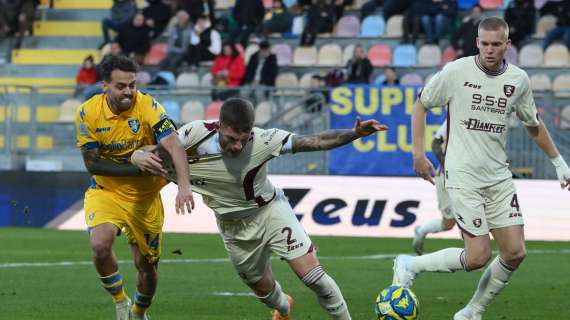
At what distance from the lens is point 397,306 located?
869 cm

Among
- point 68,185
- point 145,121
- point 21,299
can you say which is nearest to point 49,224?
point 68,185

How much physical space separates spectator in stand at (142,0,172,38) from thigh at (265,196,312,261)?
67.2ft

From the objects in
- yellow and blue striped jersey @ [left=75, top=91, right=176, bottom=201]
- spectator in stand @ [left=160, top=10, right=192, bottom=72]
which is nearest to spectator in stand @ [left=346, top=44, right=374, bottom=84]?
spectator in stand @ [left=160, top=10, right=192, bottom=72]

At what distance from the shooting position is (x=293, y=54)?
27.2 m

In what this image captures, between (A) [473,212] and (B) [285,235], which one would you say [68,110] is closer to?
(A) [473,212]

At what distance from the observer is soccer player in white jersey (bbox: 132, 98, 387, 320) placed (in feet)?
27.1

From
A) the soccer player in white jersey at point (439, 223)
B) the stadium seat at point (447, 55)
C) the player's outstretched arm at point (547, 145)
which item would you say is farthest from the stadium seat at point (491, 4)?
the player's outstretched arm at point (547, 145)

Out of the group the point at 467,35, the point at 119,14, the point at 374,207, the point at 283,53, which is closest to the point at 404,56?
the point at 467,35

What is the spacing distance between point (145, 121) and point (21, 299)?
2.70 metres

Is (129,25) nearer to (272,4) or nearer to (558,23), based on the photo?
(272,4)

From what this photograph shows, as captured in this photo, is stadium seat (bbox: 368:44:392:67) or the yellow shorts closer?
the yellow shorts

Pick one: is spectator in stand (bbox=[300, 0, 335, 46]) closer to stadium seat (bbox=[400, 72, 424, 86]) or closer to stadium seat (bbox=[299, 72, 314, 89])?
stadium seat (bbox=[299, 72, 314, 89])

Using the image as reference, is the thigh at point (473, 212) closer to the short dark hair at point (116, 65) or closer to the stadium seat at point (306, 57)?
the short dark hair at point (116, 65)

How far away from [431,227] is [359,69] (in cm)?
888
